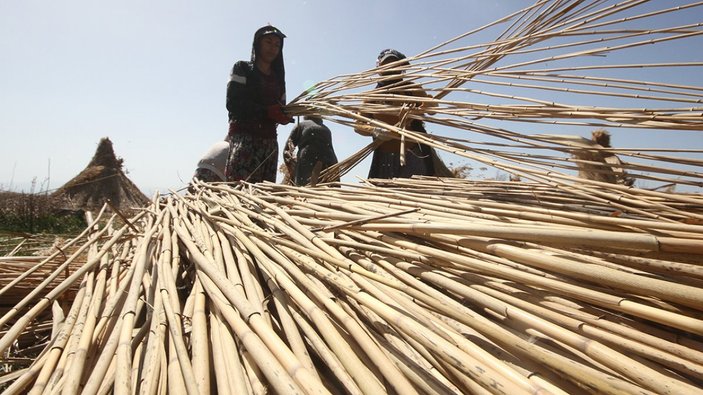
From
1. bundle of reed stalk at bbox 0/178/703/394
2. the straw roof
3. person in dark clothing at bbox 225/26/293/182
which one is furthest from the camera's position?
the straw roof

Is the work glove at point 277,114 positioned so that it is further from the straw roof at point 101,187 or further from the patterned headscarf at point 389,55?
the straw roof at point 101,187

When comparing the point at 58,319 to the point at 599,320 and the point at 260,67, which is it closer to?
the point at 599,320

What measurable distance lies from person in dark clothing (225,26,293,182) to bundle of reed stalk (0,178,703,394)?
1.71 metres

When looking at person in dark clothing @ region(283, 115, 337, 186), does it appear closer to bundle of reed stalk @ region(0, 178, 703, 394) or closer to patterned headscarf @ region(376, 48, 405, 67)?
patterned headscarf @ region(376, 48, 405, 67)

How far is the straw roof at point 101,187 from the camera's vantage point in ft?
24.9

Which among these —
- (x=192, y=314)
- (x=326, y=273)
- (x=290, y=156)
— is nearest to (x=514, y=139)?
(x=326, y=273)

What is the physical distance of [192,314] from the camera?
677 mm

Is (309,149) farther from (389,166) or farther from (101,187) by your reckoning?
(101,187)

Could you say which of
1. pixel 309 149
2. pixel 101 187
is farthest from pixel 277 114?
pixel 101 187

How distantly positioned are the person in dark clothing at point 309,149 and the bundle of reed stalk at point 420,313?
7.46ft

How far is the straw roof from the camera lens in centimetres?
758

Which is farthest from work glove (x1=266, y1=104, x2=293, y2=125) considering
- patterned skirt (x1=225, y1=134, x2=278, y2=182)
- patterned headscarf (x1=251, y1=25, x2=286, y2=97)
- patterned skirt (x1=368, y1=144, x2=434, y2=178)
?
patterned skirt (x1=368, y1=144, x2=434, y2=178)

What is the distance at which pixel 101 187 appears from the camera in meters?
7.97

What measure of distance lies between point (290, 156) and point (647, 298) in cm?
306
